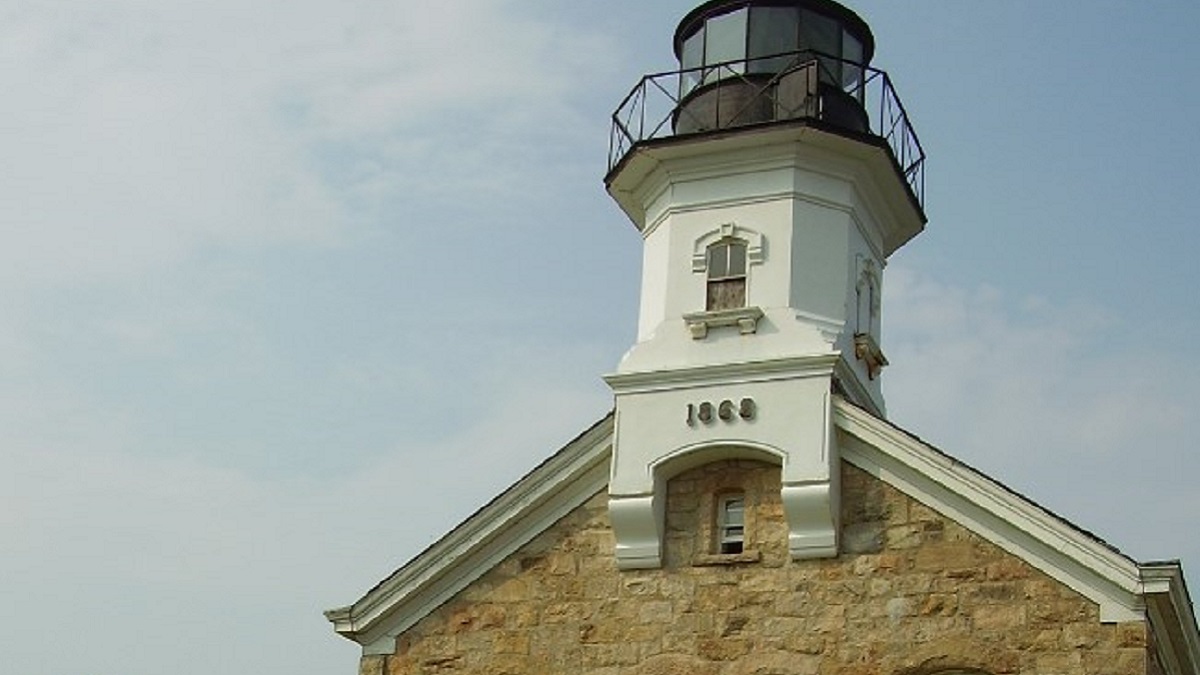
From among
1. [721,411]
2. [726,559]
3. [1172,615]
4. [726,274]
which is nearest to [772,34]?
[726,274]

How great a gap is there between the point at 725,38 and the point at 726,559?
6.00m

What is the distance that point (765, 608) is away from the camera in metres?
16.9

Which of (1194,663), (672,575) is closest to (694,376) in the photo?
(672,575)

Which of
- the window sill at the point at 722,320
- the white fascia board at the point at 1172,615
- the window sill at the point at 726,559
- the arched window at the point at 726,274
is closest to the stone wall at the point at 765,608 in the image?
the window sill at the point at 726,559

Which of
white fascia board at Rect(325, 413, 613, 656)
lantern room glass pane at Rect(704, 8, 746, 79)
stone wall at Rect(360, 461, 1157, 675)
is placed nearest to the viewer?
stone wall at Rect(360, 461, 1157, 675)

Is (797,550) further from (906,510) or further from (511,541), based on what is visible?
(511,541)

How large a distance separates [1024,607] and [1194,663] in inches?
91.7

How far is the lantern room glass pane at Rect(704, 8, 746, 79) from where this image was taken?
20.1m

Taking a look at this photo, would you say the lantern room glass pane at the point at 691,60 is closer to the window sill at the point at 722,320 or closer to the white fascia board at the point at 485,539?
the window sill at the point at 722,320

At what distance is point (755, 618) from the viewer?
55.5 ft

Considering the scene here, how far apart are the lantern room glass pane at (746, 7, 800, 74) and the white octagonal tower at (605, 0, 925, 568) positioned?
0.07 ft

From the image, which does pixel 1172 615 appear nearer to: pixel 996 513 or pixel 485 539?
pixel 996 513

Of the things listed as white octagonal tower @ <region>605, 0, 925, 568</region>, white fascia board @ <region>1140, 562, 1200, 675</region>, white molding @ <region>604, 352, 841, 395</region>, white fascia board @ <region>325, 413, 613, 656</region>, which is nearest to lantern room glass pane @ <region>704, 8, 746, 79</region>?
white octagonal tower @ <region>605, 0, 925, 568</region>

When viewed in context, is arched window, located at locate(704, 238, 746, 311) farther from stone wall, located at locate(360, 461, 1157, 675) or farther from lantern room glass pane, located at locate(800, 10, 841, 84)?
lantern room glass pane, located at locate(800, 10, 841, 84)
